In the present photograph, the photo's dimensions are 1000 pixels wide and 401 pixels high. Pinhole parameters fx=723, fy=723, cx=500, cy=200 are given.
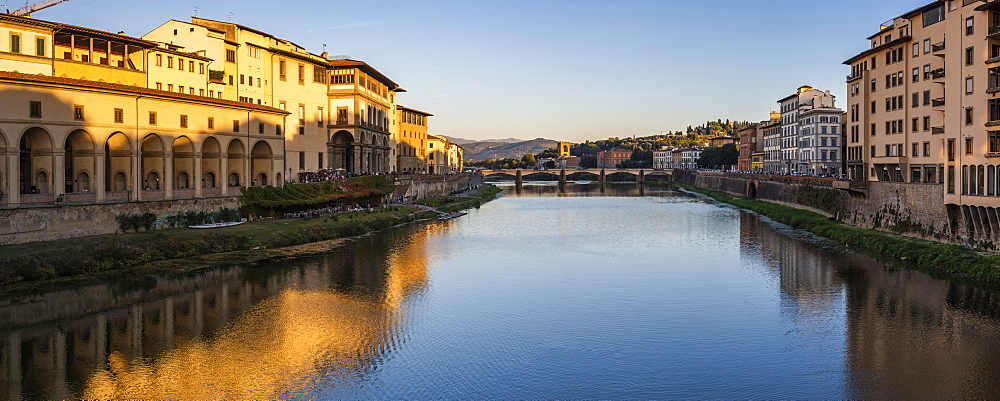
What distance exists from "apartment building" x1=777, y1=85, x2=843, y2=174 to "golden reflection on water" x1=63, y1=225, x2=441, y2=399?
75337 mm

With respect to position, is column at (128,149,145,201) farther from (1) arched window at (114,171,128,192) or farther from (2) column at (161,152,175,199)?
(1) arched window at (114,171,128,192)

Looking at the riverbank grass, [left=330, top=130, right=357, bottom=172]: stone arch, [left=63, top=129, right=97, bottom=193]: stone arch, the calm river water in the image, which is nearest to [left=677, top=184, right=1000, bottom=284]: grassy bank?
the calm river water

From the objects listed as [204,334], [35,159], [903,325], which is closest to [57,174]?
[35,159]

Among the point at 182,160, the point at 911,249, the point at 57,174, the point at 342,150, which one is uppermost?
the point at 342,150

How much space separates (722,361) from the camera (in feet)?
70.9

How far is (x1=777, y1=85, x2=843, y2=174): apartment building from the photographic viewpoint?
9225 centimetres

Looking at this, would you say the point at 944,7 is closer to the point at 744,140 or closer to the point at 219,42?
the point at 219,42

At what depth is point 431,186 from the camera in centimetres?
8806

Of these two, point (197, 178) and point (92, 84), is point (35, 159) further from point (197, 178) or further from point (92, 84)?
point (197, 178)

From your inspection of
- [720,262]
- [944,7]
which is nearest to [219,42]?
[720,262]

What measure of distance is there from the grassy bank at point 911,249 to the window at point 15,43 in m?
48.7

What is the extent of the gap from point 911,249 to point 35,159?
150 feet

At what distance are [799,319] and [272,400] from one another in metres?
19.0

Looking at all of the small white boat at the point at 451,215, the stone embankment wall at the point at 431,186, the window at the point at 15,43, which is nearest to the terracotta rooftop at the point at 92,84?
the window at the point at 15,43
